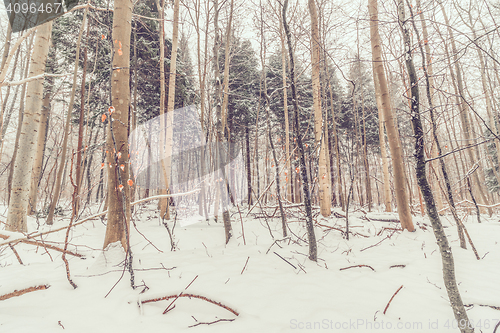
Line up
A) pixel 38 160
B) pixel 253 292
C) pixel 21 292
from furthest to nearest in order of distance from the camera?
pixel 38 160
pixel 253 292
pixel 21 292

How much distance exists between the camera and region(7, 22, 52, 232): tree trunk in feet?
11.7

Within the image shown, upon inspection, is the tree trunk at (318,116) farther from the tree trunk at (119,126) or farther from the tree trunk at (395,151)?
the tree trunk at (119,126)

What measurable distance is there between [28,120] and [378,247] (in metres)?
6.54

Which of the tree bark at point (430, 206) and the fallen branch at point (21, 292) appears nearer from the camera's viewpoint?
the tree bark at point (430, 206)

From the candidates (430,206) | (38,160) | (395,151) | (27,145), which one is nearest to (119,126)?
(27,145)

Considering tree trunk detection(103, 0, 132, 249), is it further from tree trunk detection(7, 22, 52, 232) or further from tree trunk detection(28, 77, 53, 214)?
tree trunk detection(28, 77, 53, 214)

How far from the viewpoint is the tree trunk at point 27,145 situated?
141 inches

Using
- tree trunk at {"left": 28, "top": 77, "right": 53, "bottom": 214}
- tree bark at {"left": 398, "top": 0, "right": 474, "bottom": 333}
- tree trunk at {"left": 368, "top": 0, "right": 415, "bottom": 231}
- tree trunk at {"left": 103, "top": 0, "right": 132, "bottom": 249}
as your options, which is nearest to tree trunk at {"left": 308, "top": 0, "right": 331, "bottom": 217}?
tree trunk at {"left": 368, "top": 0, "right": 415, "bottom": 231}

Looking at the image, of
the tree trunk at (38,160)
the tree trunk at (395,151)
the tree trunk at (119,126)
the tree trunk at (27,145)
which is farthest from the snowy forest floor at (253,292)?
the tree trunk at (38,160)

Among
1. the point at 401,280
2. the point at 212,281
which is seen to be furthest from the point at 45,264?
the point at 401,280

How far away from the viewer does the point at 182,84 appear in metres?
9.46

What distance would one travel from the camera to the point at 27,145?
12.1 feet

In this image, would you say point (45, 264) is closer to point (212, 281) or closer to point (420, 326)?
point (212, 281)

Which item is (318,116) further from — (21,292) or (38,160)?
(38,160)
